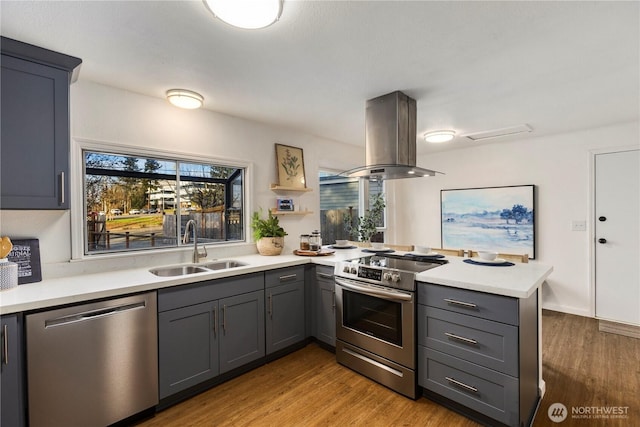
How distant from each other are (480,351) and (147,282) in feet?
7.04

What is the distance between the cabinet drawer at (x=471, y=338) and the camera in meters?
1.72

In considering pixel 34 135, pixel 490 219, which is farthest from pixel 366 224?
pixel 34 135

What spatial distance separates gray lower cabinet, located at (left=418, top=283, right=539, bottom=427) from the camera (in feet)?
5.60

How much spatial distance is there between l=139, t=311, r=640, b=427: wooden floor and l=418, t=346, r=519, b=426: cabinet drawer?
0.16 m

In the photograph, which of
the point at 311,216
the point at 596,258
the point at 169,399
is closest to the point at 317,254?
the point at 311,216

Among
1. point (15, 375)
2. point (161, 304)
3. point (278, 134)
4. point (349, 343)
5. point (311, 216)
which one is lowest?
point (349, 343)

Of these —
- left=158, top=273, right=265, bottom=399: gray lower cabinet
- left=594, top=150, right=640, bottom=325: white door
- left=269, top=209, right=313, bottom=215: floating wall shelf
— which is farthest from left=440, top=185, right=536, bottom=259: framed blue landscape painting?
left=158, top=273, right=265, bottom=399: gray lower cabinet

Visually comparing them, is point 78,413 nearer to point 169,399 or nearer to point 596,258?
point 169,399

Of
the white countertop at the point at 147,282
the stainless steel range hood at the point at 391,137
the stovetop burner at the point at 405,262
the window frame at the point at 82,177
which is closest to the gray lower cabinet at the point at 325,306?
the stovetop burner at the point at 405,262

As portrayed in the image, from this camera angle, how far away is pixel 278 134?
3.55 m

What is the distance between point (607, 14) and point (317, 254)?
2647 mm

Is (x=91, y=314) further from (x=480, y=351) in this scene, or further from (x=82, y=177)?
(x=480, y=351)

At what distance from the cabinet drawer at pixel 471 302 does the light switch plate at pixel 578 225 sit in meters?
2.97

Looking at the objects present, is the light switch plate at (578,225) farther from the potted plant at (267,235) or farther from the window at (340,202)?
the potted plant at (267,235)
